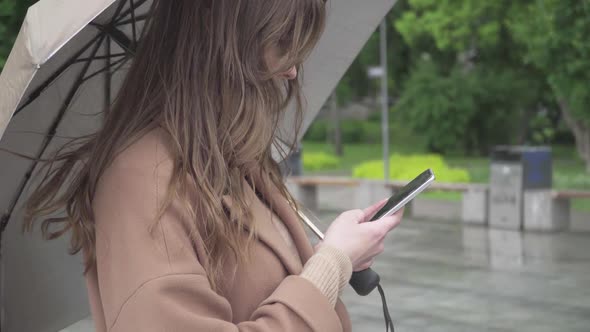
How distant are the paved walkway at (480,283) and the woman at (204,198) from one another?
509cm

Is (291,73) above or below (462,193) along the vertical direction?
above

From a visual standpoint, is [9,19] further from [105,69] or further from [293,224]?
[293,224]

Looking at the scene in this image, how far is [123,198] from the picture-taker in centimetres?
162

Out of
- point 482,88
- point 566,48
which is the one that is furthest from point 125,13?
point 482,88

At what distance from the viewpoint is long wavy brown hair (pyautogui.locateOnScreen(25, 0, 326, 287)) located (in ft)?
5.57

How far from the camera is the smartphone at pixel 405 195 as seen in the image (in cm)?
191

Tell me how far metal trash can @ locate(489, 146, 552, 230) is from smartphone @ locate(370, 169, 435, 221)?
11.8 metres

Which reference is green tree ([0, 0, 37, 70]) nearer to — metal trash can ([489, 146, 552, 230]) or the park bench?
the park bench

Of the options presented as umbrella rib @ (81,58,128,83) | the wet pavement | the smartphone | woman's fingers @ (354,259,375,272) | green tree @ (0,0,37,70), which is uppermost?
green tree @ (0,0,37,70)

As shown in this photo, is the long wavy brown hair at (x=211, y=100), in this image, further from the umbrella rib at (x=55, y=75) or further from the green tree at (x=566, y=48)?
the green tree at (x=566, y=48)

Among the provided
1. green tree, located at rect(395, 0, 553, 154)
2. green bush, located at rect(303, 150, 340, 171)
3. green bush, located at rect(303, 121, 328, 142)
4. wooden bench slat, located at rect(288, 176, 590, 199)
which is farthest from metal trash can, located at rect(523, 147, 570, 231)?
green bush, located at rect(303, 121, 328, 142)

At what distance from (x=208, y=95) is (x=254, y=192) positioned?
0.24 metres

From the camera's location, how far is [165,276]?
1.56 metres

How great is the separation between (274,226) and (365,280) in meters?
0.25
